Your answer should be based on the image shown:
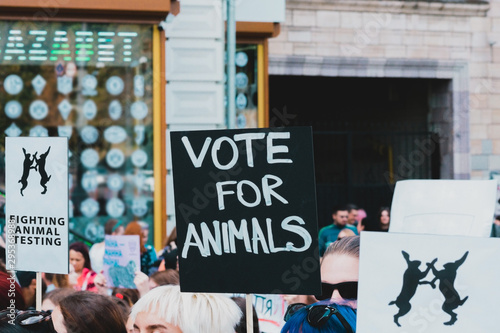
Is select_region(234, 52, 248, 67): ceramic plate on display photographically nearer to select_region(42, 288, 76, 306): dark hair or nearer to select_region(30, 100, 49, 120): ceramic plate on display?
select_region(30, 100, 49, 120): ceramic plate on display

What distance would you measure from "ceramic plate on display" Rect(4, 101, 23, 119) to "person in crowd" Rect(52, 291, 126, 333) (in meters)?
7.19

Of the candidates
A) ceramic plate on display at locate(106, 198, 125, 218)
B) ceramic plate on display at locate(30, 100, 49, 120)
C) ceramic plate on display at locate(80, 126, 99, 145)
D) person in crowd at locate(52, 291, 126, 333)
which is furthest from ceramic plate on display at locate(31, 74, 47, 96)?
person in crowd at locate(52, 291, 126, 333)

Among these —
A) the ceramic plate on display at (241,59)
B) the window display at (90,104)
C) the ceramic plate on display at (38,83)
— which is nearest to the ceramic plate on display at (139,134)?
the window display at (90,104)

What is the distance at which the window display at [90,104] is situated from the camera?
9930 millimetres

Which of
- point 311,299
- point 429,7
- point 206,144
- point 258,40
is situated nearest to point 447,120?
point 429,7

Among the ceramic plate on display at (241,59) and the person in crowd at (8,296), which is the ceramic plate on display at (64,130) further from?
the person in crowd at (8,296)

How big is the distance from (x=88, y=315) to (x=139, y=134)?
6.87m

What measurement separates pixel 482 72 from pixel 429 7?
1560mm

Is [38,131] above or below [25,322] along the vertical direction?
above

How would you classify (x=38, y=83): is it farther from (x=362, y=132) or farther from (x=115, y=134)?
(x=362, y=132)

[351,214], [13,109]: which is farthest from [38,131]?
[351,214]

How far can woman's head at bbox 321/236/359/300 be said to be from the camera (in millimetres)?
3354

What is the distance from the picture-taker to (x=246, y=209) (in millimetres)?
3414

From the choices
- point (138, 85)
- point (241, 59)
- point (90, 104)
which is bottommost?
point (90, 104)
